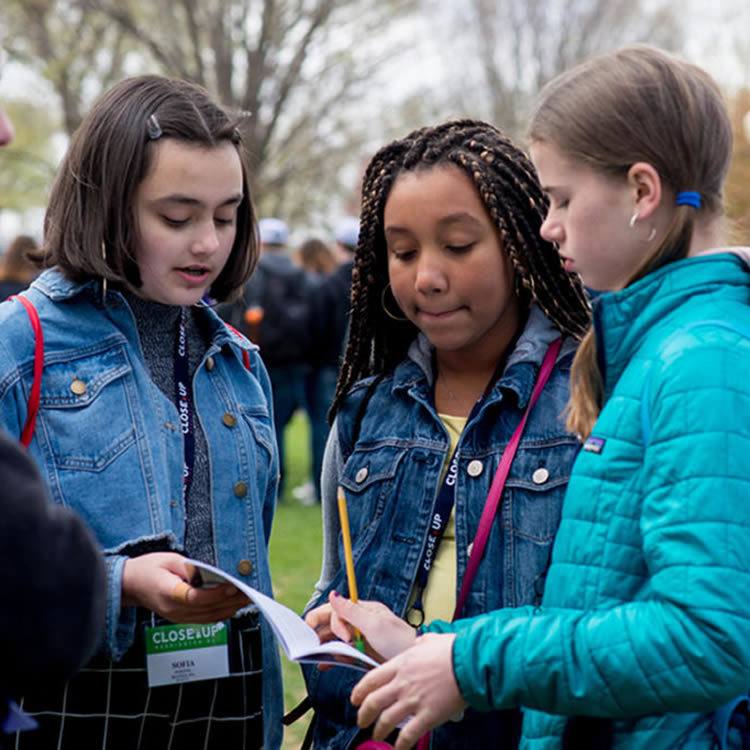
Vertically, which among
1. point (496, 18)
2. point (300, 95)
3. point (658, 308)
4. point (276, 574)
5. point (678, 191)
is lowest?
point (276, 574)

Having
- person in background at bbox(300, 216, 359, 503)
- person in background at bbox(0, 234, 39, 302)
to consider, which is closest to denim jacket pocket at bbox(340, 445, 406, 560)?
person in background at bbox(0, 234, 39, 302)

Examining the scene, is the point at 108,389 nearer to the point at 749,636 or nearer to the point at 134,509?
the point at 134,509

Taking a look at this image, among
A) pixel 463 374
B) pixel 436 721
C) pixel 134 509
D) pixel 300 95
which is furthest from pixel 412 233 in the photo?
pixel 300 95

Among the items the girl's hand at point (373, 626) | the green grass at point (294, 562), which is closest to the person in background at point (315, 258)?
the green grass at point (294, 562)

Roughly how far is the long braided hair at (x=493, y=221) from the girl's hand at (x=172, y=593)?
57cm

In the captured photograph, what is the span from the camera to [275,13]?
530 inches

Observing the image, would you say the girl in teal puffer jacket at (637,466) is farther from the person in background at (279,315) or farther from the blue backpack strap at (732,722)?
the person in background at (279,315)

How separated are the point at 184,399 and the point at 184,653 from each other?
55 centimetres

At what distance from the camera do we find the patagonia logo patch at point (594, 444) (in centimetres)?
178

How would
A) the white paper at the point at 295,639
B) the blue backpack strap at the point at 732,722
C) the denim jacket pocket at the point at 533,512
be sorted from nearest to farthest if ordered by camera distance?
the blue backpack strap at the point at 732,722, the white paper at the point at 295,639, the denim jacket pocket at the point at 533,512

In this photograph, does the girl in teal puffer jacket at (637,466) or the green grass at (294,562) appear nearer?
the girl in teal puffer jacket at (637,466)

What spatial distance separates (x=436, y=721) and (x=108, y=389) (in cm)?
102

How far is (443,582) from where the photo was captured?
7.51 ft

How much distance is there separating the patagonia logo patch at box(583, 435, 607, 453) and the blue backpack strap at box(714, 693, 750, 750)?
0.42 meters
